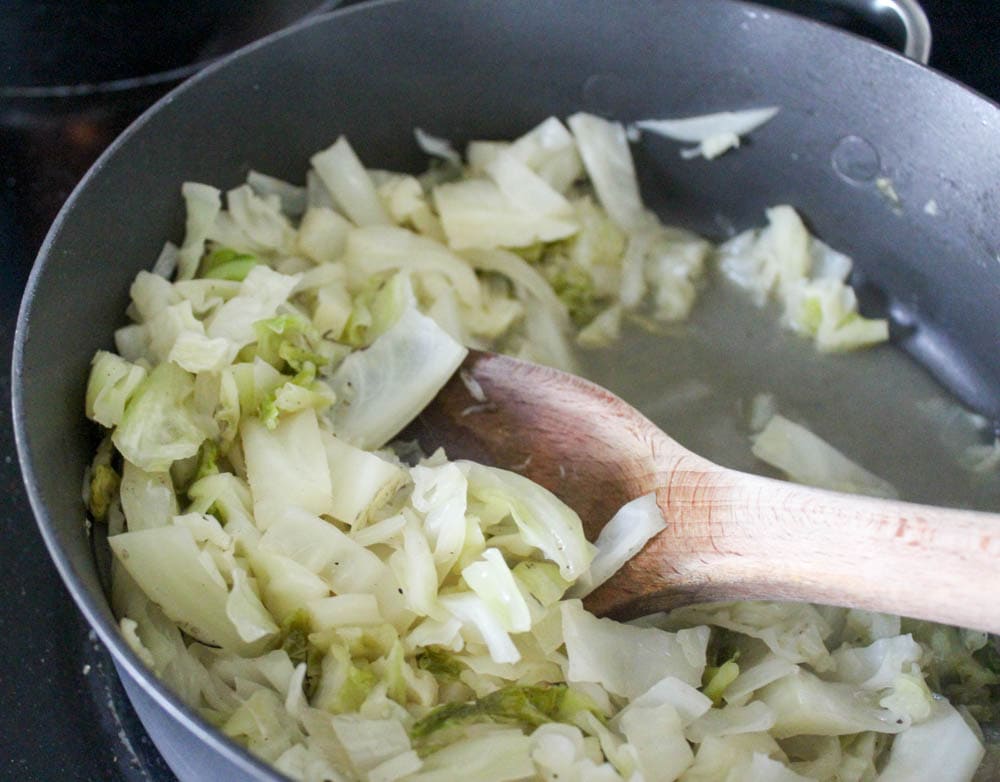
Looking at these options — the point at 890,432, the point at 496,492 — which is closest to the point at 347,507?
the point at 496,492

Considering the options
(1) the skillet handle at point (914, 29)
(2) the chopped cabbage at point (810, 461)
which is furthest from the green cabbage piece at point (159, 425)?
(1) the skillet handle at point (914, 29)

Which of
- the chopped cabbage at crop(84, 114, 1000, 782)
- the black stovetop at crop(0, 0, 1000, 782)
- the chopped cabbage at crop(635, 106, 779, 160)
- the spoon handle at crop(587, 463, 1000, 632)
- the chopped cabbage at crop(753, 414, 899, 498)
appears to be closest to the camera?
the spoon handle at crop(587, 463, 1000, 632)

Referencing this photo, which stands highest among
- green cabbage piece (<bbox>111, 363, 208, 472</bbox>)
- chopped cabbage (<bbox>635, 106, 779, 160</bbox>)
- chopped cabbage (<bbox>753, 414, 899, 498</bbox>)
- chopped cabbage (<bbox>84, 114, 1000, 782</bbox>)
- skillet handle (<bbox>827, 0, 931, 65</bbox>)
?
skillet handle (<bbox>827, 0, 931, 65</bbox>)

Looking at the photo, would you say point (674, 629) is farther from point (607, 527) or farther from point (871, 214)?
point (871, 214)

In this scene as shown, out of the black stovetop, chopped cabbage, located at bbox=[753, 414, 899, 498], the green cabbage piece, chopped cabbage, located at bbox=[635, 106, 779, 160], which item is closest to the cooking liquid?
chopped cabbage, located at bbox=[753, 414, 899, 498]

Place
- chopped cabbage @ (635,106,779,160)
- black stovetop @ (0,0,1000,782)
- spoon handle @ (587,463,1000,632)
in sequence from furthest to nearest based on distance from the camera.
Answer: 1. chopped cabbage @ (635,106,779,160)
2. black stovetop @ (0,0,1000,782)
3. spoon handle @ (587,463,1000,632)

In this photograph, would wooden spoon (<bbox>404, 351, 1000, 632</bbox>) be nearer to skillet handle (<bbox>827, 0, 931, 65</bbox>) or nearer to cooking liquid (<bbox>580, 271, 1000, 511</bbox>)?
cooking liquid (<bbox>580, 271, 1000, 511</bbox>)

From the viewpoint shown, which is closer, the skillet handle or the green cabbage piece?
the green cabbage piece
